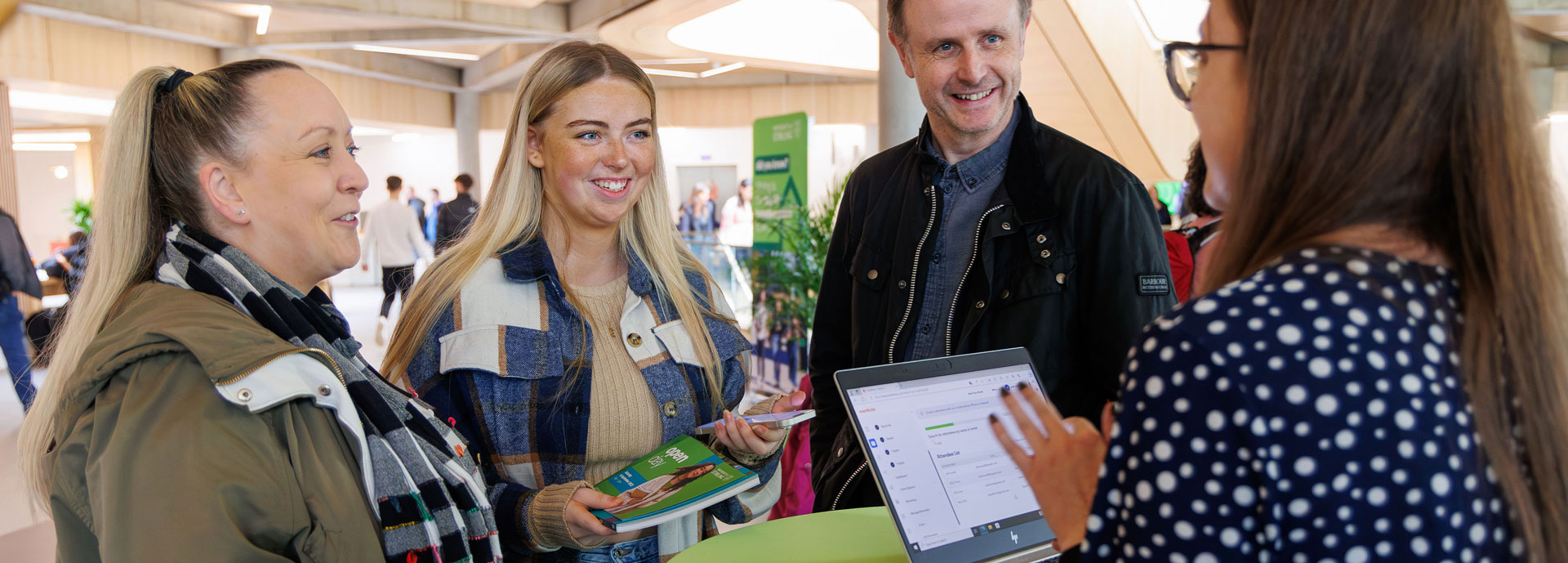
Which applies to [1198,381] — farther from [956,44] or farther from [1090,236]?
[956,44]

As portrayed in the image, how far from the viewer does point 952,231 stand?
193 cm

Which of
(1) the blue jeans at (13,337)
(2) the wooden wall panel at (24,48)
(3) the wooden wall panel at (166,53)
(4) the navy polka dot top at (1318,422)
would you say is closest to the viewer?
(4) the navy polka dot top at (1318,422)

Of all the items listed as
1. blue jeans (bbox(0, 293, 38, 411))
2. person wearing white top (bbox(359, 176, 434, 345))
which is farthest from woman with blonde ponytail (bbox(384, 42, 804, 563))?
person wearing white top (bbox(359, 176, 434, 345))

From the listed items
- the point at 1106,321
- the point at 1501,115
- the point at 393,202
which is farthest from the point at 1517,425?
the point at 393,202

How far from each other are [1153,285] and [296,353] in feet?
4.56

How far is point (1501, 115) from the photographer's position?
76 cm

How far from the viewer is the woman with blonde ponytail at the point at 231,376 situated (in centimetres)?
107

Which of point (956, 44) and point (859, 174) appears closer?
point (956, 44)

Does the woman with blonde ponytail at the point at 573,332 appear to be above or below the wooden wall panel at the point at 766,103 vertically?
below

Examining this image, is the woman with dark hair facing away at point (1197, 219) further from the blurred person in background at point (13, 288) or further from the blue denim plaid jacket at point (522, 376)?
the blurred person in background at point (13, 288)

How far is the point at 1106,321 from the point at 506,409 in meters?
1.12

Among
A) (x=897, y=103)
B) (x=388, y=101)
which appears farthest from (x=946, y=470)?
(x=388, y=101)

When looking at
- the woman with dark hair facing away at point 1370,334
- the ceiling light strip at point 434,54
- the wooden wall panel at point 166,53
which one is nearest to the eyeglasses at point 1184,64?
the woman with dark hair facing away at point 1370,334

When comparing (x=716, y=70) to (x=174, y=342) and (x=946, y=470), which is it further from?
(x=174, y=342)
